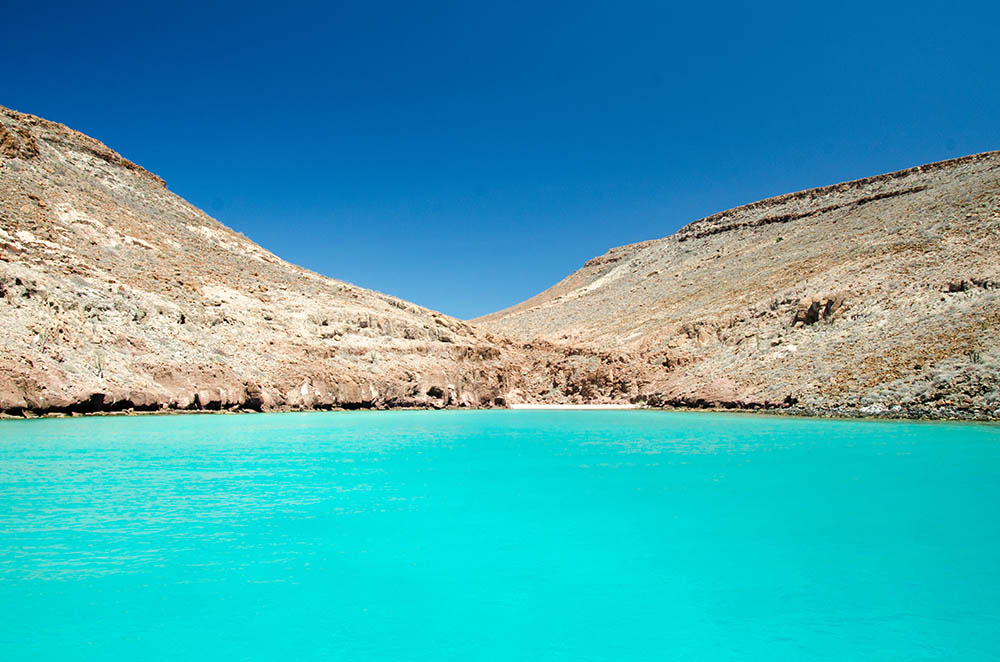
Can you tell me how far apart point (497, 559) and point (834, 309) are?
36.3 metres

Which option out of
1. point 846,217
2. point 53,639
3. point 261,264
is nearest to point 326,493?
point 53,639

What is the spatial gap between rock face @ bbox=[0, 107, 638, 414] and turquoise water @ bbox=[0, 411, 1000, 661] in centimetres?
1489

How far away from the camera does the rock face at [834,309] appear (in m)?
27.7

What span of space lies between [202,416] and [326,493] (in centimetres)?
2082

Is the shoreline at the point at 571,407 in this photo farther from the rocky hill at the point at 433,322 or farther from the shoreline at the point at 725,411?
the rocky hill at the point at 433,322

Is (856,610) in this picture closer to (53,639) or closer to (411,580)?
(411,580)

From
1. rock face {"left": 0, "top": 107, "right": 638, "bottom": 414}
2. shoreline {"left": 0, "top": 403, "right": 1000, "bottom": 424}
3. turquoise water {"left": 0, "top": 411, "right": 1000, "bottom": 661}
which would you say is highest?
rock face {"left": 0, "top": 107, "right": 638, "bottom": 414}

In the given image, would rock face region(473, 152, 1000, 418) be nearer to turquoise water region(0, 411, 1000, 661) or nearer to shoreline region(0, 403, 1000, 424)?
shoreline region(0, 403, 1000, 424)

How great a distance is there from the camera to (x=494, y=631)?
549 centimetres

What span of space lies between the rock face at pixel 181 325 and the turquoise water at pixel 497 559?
14887 millimetres

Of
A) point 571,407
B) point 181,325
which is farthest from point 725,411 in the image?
point 181,325

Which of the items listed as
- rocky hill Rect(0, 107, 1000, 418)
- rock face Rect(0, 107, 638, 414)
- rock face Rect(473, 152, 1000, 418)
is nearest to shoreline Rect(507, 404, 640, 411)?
rocky hill Rect(0, 107, 1000, 418)

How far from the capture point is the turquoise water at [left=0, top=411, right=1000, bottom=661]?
5.27 metres

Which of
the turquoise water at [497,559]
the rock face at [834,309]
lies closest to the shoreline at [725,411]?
the rock face at [834,309]
